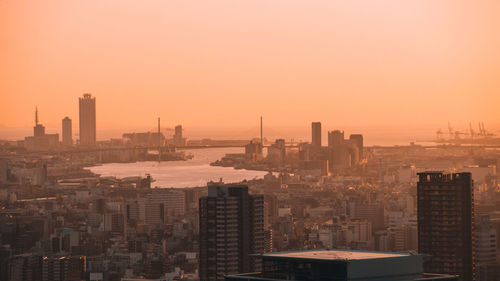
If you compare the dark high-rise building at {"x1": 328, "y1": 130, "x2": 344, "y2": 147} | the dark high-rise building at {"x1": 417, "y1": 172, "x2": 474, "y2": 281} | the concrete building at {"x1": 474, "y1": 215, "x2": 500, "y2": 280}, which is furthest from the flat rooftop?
the dark high-rise building at {"x1": 328, "y1": 130, "x2": 344, "y2": 147}

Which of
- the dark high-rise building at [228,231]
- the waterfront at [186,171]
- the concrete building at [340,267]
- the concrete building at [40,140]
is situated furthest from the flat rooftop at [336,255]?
the concrete building at [40,140]

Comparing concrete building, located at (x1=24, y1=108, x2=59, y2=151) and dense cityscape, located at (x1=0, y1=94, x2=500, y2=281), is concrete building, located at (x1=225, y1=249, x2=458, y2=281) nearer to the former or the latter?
dense cityscape, located at (x1=0, y1=94, x2=500, y2=281)

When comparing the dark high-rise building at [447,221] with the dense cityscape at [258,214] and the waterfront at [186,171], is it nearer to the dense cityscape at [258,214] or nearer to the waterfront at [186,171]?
the dense cityscape at [258,214]

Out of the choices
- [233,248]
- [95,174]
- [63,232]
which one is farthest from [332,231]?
[95,174]

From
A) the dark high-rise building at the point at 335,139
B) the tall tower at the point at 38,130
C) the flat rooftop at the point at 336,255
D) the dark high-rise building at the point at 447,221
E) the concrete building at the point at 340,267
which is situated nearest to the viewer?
the concrete building at the point at 340,267

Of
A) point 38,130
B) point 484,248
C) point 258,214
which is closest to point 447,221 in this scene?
point 484,248

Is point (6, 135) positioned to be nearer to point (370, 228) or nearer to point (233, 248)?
point (370, 228)
